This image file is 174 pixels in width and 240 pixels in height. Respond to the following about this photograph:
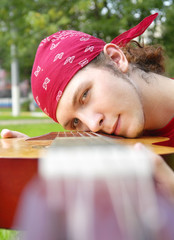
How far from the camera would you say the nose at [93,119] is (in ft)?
4.57

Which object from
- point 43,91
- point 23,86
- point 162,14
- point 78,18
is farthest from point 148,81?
point 23,86

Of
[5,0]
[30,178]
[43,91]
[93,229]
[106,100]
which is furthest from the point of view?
[5,0]

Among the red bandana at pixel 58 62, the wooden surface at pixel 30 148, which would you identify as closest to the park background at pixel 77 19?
the red bandana at pixel 58 62

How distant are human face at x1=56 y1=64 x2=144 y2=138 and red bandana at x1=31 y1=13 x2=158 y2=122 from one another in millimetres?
68

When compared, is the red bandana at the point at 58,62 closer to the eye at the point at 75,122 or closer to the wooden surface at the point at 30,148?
the eye at the point at 75,122

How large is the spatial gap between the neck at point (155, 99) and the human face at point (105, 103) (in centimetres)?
13

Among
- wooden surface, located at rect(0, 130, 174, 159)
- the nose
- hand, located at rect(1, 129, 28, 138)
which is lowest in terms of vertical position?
hand, located at rect(1, 129, 28, 138)

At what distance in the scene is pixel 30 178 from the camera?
715mm

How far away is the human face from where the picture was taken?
140 centimetres

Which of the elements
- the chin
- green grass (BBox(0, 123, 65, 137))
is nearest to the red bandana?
the chin

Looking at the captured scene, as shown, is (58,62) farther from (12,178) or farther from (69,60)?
(12,178)

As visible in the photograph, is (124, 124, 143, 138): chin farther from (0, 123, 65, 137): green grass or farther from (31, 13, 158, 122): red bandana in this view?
(0, 123, 65, 137): green grass

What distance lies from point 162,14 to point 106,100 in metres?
5.47

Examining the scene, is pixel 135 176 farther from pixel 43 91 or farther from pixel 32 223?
pixel 43 91
